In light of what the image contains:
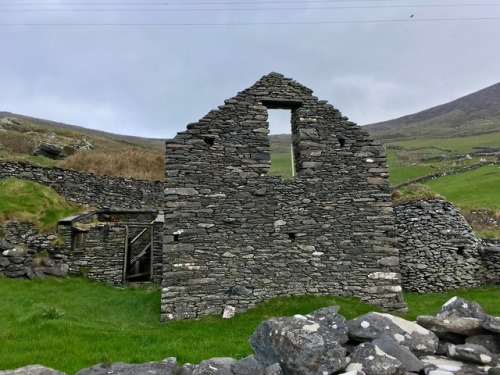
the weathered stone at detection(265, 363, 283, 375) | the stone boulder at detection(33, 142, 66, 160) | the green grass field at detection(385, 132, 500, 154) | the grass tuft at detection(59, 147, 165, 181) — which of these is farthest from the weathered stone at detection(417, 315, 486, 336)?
the green grass field at detection(385, 132, 500, 154)

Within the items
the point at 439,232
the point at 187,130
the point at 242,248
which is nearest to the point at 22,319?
the point at 242,248

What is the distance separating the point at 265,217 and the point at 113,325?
494 cm

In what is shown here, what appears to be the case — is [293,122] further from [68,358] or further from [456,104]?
[456,104]

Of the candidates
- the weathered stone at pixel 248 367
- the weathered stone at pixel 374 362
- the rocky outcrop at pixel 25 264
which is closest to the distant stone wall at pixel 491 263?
the weathered stone at pixel 374 362

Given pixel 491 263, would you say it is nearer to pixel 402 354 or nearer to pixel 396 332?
pixel 396 332

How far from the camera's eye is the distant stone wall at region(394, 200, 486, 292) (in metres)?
16.4

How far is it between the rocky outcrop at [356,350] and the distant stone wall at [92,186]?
21.8 meters

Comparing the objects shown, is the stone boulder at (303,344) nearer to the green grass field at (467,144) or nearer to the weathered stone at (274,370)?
the weathered stone at (274,370)


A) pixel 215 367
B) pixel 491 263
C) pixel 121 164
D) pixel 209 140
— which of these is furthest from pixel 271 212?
pixel 121 164

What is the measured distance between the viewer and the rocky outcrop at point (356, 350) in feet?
12.6

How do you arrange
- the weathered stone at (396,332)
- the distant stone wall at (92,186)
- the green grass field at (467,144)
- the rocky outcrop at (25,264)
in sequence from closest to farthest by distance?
the weathered stone at (396,332) < the rocky outcrop at (25,264) < the distant stone wall at (92,186) < the green grass field at (467,144)

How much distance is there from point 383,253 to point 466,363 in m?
7.92

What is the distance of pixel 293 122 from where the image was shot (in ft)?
42.0

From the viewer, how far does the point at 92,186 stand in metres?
25.1
